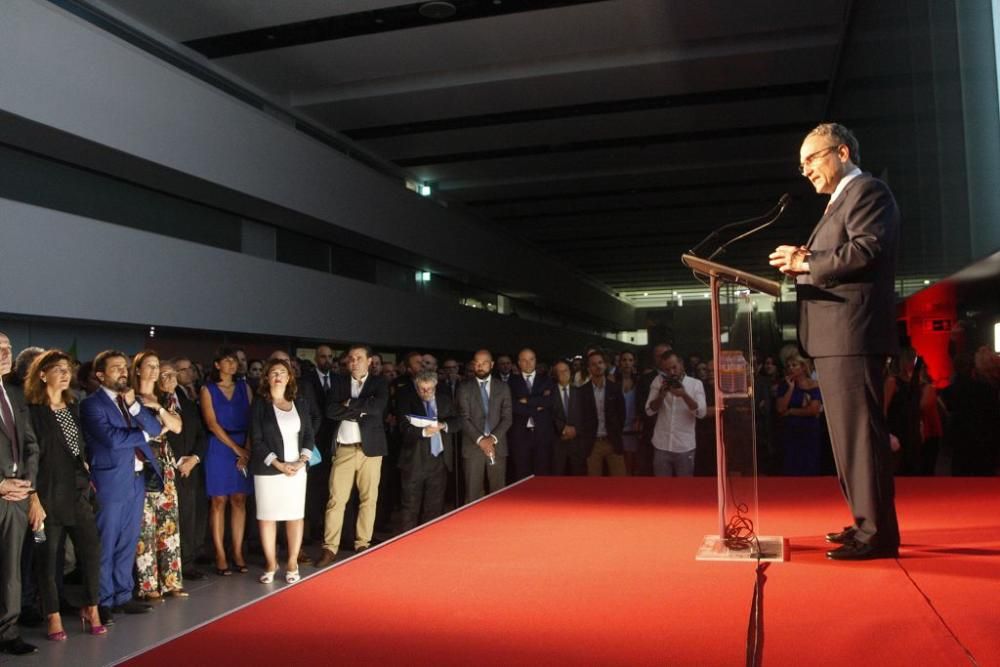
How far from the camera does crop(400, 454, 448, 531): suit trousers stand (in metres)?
6.61

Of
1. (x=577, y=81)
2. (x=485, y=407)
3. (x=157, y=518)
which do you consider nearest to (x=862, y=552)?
(x=157, y=518)

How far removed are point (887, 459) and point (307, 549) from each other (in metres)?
5.48

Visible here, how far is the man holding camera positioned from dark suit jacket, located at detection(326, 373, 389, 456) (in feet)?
A: 6.39

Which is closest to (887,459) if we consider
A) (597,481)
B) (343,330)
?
(597,481)

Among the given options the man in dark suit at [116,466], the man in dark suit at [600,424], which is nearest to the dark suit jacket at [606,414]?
the man in dark suit at [600,424]

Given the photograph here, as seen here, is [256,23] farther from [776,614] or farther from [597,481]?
[776,614]

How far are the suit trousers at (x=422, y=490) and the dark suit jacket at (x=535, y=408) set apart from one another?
2.67 ft

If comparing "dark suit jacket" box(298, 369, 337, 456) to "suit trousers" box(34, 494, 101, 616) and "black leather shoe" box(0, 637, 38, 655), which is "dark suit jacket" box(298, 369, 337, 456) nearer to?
"suit trousers" box(34, 494, 101, 616)

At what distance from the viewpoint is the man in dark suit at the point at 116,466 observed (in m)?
4.84

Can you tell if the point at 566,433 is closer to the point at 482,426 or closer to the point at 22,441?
the point at 482,426

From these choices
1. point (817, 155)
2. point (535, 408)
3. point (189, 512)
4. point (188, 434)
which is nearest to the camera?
point (817, 155)

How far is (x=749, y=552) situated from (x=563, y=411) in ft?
15.3

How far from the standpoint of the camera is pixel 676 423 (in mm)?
6305

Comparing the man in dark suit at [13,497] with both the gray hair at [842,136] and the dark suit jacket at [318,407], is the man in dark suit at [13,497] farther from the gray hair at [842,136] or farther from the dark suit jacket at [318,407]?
the gray hair at [842,136]
